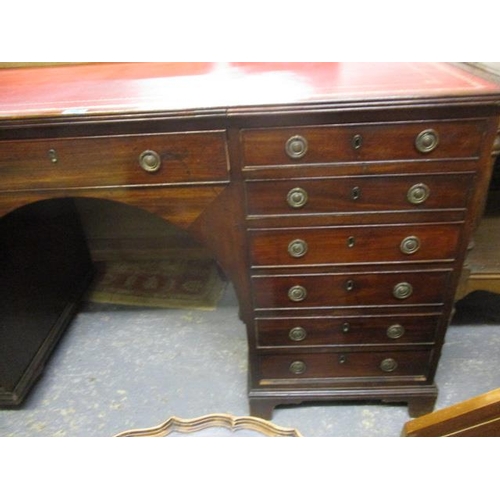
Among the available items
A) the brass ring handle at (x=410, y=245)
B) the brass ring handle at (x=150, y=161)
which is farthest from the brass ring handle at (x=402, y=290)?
the brass ring handle at (x=150, y=161)

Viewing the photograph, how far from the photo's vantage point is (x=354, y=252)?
109cm

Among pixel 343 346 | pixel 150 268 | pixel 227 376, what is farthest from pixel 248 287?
pixel 150 268

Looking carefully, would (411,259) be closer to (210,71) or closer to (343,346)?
(343,346)

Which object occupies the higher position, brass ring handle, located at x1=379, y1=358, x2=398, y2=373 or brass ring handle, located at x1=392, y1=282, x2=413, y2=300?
brass ring handle, located at x1=392, y1=282, x2=413, y2=300

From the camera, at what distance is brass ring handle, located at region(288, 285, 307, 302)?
1.15m

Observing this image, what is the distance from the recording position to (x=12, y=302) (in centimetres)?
143

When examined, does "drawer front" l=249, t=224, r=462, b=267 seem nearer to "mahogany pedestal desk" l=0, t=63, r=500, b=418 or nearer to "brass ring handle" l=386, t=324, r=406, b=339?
"mahogany pedestal desk" l=0, t=63, r=500, b=418

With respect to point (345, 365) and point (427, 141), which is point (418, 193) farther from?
point (345, 365)

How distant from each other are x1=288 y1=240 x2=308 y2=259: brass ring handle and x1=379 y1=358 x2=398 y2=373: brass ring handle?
46 centimetres

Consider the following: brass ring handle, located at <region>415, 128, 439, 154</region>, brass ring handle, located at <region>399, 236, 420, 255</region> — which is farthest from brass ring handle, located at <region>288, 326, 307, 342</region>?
brass ring handle, located at <region>415, 128, 439, 154</region>

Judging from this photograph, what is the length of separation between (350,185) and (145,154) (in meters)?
0.48

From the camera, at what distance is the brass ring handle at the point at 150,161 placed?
958 mm

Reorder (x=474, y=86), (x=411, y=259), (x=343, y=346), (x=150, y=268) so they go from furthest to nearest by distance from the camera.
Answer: (x=150, y=268)
(x=343, y=346)
(x=411, y=259)
(x=474, y=86)

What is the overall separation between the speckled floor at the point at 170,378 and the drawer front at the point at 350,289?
0.44m
